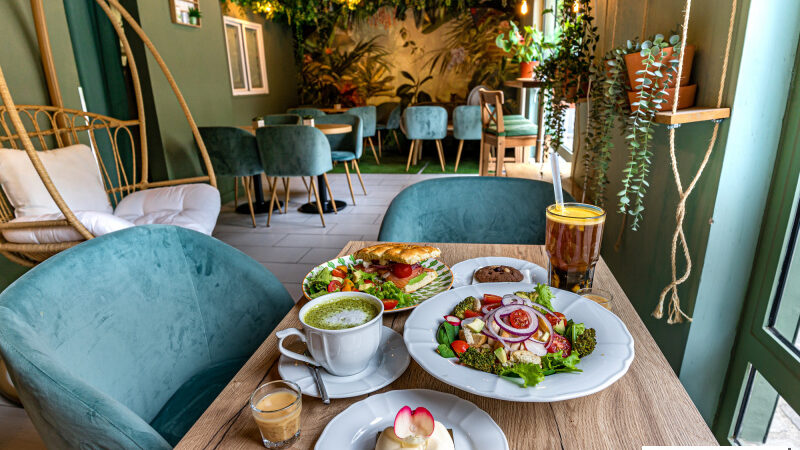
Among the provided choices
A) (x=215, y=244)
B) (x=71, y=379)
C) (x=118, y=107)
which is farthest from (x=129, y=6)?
(x=71, y=379)

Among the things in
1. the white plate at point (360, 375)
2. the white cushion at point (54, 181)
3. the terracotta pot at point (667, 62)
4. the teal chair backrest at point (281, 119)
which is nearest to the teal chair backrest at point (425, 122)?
the teal chair backrest at point (281, 119)

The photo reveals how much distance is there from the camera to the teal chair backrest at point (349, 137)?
486 cm

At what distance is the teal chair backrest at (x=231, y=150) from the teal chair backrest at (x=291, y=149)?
0.49 feet

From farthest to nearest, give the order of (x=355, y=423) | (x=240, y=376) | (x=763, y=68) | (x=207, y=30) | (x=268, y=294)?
1. (x=207, y=30)
2. (x=268, y=294)
3. (x=763, y=68)
4. (x=240, y=376)
5. (x=355, y=423)

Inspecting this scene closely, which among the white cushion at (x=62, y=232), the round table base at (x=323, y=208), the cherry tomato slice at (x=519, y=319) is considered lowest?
the round table base at (x=323, y=208)

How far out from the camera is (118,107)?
3.71 metres

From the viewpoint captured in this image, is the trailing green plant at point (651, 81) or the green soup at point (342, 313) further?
the trailing green plant at point (651, 81)

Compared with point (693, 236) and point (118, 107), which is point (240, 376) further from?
point (118, 107)

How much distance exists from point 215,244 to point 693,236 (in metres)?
1.27

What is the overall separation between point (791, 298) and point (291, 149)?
3396 millimetres

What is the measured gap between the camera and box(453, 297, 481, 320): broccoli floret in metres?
0.76

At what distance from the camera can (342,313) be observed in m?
0.70

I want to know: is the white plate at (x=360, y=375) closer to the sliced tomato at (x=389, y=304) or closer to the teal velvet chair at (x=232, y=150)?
the sliced tomato at (x=389, y=304)

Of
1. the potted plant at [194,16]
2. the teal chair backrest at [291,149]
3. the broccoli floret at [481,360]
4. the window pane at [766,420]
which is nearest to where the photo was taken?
the broccoli floret at [481,360]
